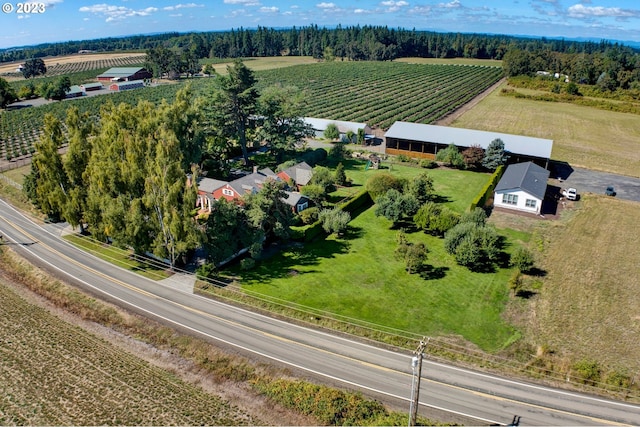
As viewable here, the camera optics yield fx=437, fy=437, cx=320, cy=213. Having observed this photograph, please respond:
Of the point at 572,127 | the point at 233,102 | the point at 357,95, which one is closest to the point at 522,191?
the point at 233,102

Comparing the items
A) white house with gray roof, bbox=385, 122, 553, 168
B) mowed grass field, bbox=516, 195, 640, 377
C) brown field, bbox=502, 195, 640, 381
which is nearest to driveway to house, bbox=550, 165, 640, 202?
white house with gray roof, bbox=385, 122, 553, 168

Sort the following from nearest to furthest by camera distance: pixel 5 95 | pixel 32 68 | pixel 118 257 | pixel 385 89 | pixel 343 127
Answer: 1. pixel 118 257
2. pixel 343 127
3. pixel 5 95
4. pixel 385 89
5. pixel 32 68

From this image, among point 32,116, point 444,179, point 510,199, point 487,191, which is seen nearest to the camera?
point 510,199

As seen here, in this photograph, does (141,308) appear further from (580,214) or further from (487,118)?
(487,118)

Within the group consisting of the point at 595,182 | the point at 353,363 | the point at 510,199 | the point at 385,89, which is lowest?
the point at 353,363

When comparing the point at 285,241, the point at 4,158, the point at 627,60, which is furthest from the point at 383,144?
the point at 627,60

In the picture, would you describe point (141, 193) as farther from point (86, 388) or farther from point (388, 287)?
point (388, 287)

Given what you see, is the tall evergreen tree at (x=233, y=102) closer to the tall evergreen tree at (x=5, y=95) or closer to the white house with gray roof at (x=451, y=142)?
the white house with gray roof at (x=451, y=142)
